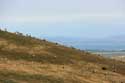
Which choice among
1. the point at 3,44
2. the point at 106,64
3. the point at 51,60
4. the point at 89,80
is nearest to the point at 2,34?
the point at 3,44

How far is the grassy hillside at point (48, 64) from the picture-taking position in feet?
89.2

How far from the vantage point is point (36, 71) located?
93.8ft

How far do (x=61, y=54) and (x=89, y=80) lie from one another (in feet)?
22.1

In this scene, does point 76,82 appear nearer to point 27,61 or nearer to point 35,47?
point 27,61

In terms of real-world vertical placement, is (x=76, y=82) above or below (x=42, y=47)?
below

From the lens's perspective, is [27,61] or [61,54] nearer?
Answer: [27,61]

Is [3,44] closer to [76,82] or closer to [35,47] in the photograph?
[35,47]

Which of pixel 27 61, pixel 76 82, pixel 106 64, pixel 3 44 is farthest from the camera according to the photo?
pixel 106 64

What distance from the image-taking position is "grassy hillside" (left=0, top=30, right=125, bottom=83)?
1071 inches

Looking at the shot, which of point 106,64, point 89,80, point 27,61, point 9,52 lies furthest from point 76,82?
point 106,64

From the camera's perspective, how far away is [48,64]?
3166cm

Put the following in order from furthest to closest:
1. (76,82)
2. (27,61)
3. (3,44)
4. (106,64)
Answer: (106,64) → (3,44) → (27,61) → (76,82)

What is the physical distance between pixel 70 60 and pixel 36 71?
625 cm

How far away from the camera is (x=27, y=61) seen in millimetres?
31297
